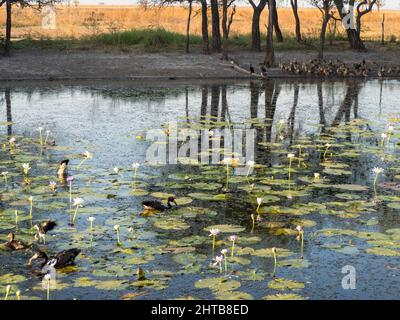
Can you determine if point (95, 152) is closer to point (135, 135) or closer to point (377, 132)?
point (135, 135)

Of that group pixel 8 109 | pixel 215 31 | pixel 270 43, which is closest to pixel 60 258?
pixel 8 109

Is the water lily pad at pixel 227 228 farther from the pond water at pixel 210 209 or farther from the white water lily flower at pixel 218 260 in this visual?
the white water lily flower at pixel 218 260

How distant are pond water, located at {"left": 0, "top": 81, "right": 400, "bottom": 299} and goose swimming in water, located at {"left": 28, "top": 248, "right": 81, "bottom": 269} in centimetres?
10

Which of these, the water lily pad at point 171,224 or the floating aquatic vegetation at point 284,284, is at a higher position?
the water lily pad at point 171,224

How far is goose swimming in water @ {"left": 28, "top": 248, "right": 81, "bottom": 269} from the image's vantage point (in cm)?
685

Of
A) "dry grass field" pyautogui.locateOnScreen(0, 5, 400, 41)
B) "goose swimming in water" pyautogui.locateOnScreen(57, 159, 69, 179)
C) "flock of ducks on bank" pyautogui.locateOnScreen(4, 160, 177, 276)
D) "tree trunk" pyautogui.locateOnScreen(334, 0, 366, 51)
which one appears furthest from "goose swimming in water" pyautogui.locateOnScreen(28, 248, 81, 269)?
"tree trunk" pyautogui.locateOnScreen(334, 0, 366, 51)

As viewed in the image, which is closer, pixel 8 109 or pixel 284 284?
pixel 284 284

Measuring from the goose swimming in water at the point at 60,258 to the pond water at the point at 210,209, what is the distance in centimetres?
10

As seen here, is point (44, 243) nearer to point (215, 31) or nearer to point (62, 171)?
point (62, 171)

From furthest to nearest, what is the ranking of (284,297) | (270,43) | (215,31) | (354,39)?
(354,39), (215,31), (270,43), (284,297)

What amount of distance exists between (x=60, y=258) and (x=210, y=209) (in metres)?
2.81

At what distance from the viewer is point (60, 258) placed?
6.95 meters

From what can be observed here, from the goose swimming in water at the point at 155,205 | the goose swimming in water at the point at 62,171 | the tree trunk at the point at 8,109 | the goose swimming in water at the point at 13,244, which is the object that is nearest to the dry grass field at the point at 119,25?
the tree trunk at the point at 8,109

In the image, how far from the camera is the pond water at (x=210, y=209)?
21.9 feet
